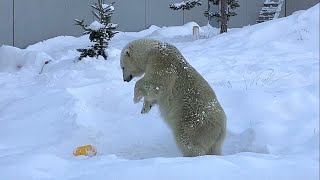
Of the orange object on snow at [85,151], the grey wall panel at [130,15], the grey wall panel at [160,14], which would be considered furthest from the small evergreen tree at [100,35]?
the grey wall panel at [160,14]

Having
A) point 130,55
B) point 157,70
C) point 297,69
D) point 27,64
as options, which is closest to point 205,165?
point 157,70

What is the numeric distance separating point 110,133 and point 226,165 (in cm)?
263

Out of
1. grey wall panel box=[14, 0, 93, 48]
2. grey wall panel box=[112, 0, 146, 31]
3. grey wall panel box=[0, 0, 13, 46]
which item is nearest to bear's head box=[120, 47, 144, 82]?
grey wall panel box=[0, 0, 13, 46]

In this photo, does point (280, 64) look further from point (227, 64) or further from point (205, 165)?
point (205, 165)

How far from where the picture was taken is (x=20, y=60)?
10859mm

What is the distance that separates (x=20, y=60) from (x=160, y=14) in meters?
6.06

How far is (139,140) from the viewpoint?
5480 mm

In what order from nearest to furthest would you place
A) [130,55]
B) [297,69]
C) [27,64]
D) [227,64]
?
[130,55], [297,69], [227,64], [27,64]

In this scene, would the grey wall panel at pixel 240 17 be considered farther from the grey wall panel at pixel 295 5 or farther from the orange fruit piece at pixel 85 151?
the orange fruit piece at pixel 85 151

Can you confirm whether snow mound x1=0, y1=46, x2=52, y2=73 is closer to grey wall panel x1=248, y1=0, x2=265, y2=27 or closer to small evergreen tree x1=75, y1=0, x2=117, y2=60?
small evergreen tree x1=75, y1=0, x2=117, y2=60

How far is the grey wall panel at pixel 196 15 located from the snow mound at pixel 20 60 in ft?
22.6

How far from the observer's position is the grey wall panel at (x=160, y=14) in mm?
15570

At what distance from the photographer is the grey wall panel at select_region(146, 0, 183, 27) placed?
15570 mm

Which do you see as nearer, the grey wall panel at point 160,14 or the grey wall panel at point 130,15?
the grey wall panel at point 130,15
